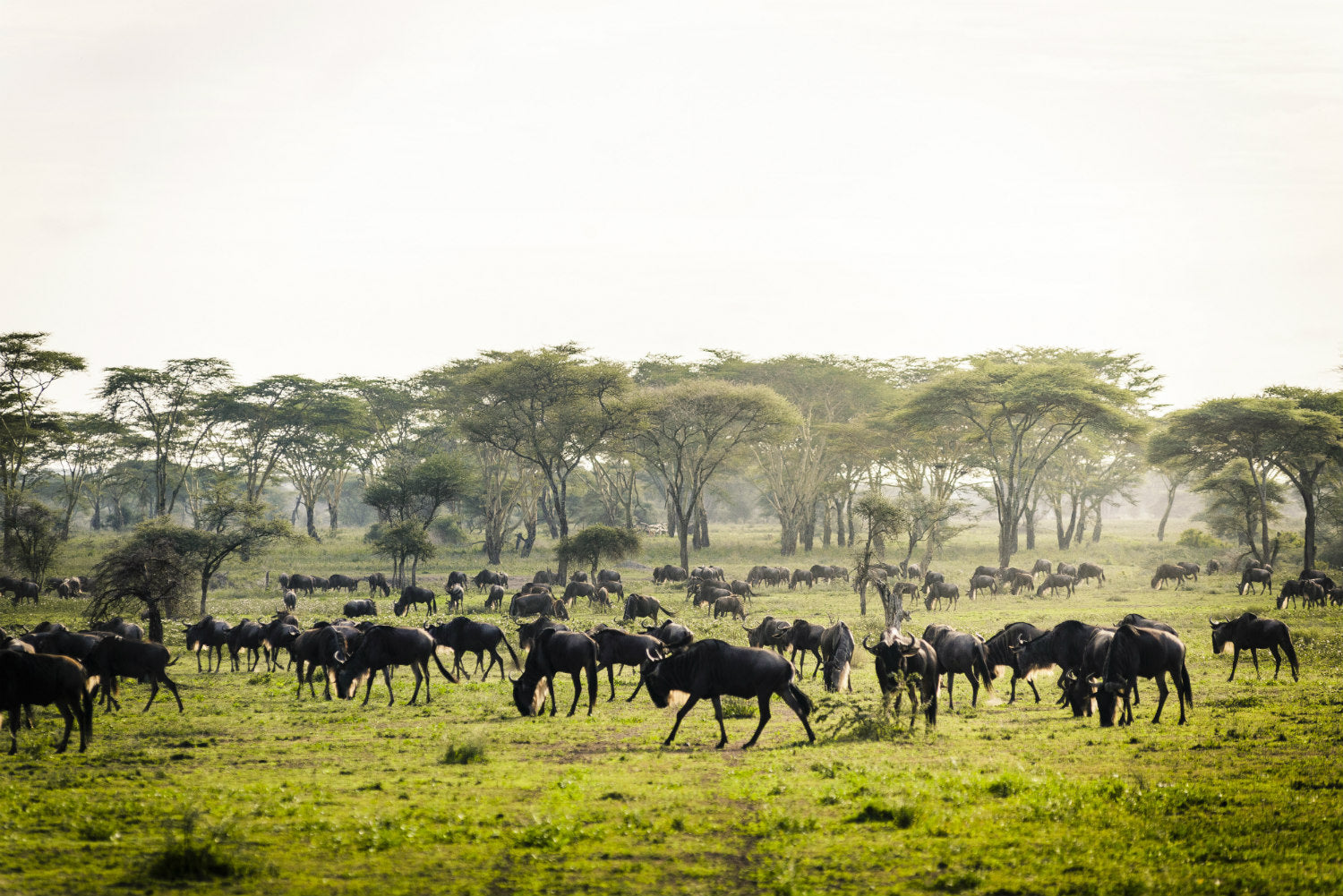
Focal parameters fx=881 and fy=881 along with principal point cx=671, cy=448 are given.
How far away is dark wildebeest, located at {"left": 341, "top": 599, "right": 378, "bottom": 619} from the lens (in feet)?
128

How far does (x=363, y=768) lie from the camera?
1347 centimetres

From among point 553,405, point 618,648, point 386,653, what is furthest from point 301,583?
point 618,648

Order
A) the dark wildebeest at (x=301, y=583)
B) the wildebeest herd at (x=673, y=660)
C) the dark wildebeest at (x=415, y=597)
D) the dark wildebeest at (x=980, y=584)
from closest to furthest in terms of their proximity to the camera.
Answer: the wildebeest herd at (x=673, y=660), the dark wildebeest at (x=415, y=597), the dark wildebeest at (x=980, y=584), the dark wildebeest at (x=301, y=583)

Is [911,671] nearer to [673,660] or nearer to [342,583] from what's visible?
[673,660]

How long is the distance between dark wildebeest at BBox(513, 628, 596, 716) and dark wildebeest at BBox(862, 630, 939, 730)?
5936 millimetres

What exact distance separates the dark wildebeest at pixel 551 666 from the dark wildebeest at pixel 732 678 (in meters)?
3.87

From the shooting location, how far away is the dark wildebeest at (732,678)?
14.6 m

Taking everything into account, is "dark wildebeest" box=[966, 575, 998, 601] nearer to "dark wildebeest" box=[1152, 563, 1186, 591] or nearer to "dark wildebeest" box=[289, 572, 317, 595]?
"dark wildebeest" box=[1152, 563, 1186, 591]

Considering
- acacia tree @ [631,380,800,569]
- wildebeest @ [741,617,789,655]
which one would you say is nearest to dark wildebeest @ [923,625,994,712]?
wildebeest @ [741,617,789,655]

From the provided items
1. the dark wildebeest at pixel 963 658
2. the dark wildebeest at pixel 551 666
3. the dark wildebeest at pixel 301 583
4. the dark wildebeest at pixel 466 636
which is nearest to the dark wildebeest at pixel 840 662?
the dark wildebeest at pixel 963 658

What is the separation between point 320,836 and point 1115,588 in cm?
5344

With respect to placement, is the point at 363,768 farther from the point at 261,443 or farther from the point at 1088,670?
the point at 261,443

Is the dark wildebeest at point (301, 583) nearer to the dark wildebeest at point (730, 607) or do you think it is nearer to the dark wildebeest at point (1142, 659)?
the dark wildebeest at point (730, 607)

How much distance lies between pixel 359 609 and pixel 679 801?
3197 centimetres
